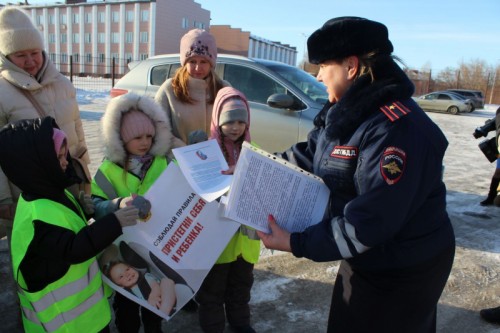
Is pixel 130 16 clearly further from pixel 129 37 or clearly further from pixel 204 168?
pixel 204 168

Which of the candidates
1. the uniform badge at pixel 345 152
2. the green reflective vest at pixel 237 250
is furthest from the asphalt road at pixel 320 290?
the uniform badge at pixel 345 152

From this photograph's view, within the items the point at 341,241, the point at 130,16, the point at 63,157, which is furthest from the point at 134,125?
the point at 130,16

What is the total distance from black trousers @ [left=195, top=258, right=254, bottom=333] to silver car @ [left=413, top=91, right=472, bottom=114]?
23232 millimetres

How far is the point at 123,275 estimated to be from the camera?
1881 millimetres

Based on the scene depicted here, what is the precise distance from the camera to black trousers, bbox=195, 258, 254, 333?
240 centimetres

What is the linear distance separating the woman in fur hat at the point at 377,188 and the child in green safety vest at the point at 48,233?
808 mm

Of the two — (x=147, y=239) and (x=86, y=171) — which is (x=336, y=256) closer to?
(x=147, y=239)

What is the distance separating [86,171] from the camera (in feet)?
8.31

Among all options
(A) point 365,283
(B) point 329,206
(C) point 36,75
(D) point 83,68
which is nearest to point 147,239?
(B) point 329,206

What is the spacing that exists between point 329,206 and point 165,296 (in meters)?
1.01

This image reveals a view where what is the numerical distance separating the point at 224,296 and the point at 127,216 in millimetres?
1143

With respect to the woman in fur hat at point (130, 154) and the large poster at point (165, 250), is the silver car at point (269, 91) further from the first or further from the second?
the large poster at point (165, 250)

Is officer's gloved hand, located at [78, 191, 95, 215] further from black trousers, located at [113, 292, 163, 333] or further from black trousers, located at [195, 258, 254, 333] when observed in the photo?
black trousers, located at [195, 258, 254, 333]

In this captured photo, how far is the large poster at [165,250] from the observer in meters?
1.88
